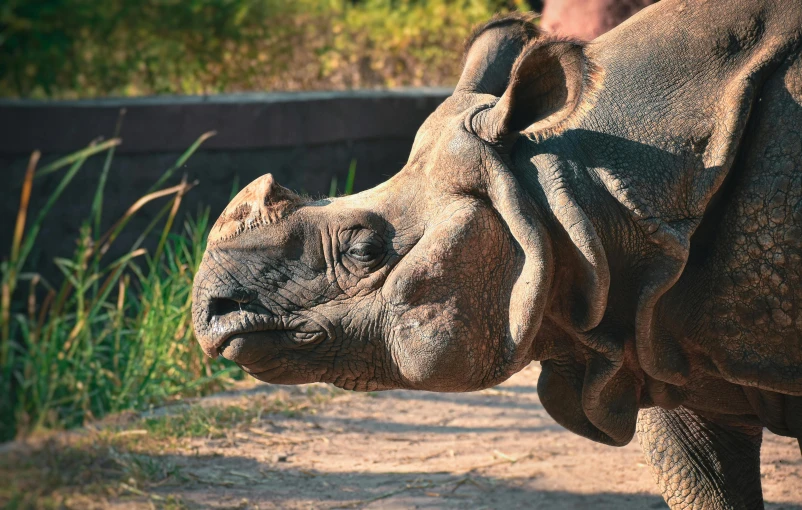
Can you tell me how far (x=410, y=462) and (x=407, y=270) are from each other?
208 centimetres

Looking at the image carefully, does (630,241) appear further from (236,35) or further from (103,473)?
(236,35)

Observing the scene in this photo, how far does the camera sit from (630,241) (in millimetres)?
2885

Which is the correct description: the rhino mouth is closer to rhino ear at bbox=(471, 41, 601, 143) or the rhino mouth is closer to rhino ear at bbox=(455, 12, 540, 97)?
rhino ear at bbox=(471, 41, 601, 143)

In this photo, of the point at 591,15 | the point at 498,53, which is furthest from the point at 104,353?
the point at 498,53

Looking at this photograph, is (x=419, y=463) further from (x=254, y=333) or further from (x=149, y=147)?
(x=149, y=147)

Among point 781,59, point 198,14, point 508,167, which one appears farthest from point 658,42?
point 198,14

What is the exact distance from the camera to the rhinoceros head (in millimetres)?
2879

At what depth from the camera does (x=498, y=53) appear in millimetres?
3408

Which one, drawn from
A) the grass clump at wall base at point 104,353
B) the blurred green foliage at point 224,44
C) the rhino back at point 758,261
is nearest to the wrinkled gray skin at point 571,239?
the rhino back at point 758,261

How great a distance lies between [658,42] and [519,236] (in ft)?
2.42

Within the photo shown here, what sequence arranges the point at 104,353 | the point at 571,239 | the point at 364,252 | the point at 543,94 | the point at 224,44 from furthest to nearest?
the point at 224,44 → the point at 104,353 → the point at 543,94 → the point at 364,252 → the point at 571,239

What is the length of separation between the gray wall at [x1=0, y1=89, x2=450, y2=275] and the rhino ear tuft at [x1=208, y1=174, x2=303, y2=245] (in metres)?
4.84

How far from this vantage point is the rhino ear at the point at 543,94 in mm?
2914

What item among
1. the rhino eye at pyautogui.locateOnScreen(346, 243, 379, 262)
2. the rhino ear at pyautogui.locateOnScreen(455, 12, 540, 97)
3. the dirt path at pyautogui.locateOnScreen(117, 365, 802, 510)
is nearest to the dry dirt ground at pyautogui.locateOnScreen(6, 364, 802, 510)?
the dirt path at pyautogui.locateOnScreen(117, 365, 802, 510)
